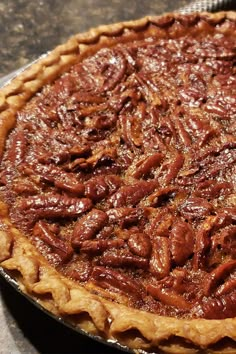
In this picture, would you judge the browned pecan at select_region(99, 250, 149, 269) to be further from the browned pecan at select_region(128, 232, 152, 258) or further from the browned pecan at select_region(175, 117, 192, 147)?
the browned pecan at select_region(175, 117, 192, 147)

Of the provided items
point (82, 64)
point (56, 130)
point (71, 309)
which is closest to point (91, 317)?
point (71, 309)

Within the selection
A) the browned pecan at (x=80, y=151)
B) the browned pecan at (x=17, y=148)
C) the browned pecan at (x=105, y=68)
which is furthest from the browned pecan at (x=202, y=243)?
the browned pecan at (x=105, y=68)

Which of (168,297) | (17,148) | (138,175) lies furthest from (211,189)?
(17,148)

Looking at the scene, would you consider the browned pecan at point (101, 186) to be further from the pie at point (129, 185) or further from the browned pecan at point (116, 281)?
the browned pecan at point (116, 281)

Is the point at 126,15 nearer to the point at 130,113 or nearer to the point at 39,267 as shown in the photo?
the point at 130,113

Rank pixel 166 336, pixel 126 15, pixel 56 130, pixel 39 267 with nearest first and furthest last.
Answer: pixel 166 336
pixel 39 267
pixel 56 130
pixel 126 15

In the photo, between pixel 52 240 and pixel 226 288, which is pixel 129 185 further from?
pixel 226 288
